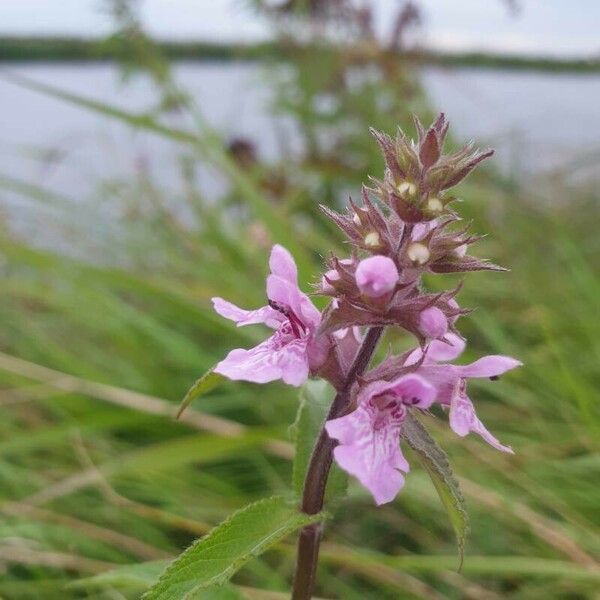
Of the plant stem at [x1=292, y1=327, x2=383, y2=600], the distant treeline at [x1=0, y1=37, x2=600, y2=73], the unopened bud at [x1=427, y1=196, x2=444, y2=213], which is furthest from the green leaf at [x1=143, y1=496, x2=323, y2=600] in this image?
the distant treeline at [x1=0, y1=37, x2=600, y2=73]

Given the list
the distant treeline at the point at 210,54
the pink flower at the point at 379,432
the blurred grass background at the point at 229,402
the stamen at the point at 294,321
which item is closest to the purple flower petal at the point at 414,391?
the pink flower at the point at 379,432

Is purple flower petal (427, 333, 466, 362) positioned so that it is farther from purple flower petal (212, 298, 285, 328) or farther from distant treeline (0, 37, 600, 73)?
distant treeline (0, 37, 600, 73)

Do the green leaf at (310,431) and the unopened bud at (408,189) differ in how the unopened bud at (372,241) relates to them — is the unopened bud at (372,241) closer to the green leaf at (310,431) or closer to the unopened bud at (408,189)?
the unopened bud at (408,189)

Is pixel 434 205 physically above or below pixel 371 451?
above

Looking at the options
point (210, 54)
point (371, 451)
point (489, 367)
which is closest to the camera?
point (371, 451)

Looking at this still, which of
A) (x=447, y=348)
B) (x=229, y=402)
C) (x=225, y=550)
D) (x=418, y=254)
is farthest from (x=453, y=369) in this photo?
(x=229, y=402)

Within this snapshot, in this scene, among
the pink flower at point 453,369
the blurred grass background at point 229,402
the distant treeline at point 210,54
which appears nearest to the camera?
the pink flower at point 453,369

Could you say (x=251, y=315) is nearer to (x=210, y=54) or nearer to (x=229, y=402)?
(x=229, y=402)
